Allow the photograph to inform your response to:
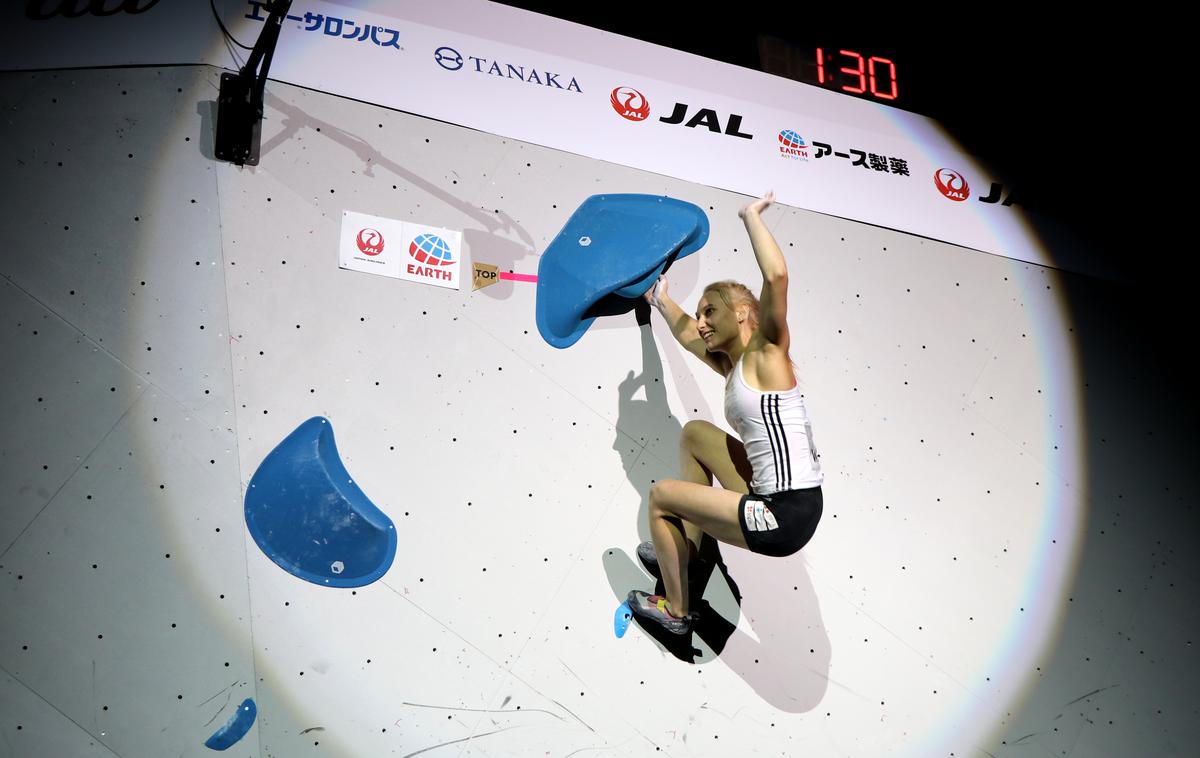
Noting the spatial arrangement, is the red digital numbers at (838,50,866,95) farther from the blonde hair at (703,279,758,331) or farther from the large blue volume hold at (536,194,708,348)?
the blonde hair at (703,279,758,331)

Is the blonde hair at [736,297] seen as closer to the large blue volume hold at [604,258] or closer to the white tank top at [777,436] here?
the white tank top at [777,436]

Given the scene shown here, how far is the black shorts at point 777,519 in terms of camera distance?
7.77 ft

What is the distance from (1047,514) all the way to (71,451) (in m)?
3.38

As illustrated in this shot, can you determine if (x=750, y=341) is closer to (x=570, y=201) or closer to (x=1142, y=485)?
(x=570, y=201)

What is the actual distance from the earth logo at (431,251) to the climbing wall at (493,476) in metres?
0.07

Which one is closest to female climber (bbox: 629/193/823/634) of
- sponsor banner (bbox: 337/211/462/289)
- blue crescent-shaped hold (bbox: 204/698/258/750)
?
sponsor banner (bbox: 337/211/462/289)

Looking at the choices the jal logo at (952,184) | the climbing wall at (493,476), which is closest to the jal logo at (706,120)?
the climbing wall at (493,476)

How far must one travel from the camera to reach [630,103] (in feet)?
9.62

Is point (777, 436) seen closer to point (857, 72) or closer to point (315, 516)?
point (315, 516)

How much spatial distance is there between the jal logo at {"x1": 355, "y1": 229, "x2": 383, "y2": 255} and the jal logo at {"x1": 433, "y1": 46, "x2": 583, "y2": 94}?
608 mm

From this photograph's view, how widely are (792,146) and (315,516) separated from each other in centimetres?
211

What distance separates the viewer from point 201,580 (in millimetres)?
2473

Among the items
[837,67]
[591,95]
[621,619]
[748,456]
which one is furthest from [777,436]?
[837,67]

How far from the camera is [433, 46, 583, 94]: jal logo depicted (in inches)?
109
